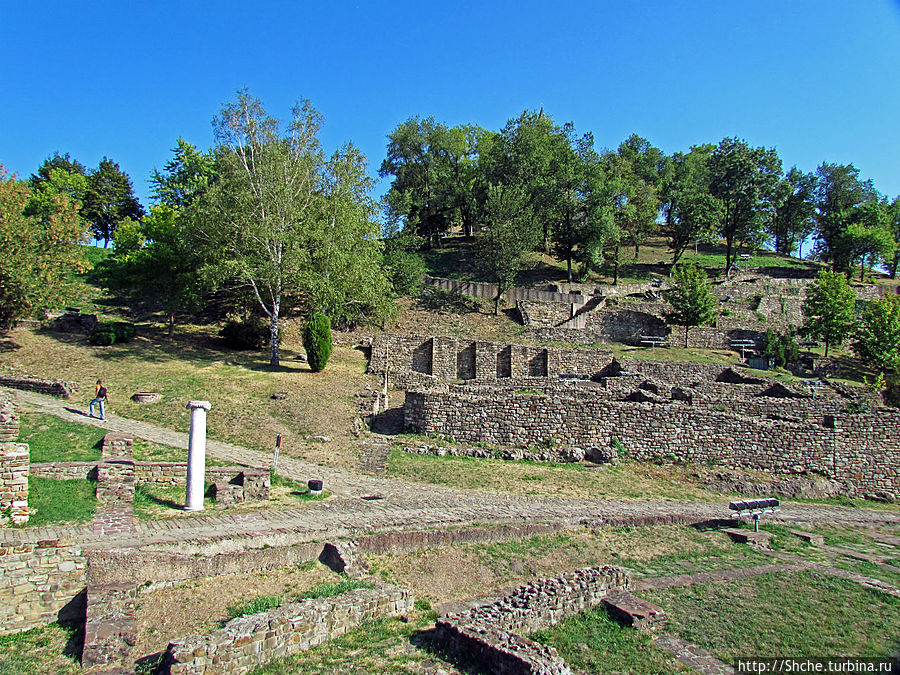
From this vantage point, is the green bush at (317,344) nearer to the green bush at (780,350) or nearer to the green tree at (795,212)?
the green bush at (780,350)

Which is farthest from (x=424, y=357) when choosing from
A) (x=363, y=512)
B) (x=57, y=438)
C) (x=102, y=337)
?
(x=363, y=512)

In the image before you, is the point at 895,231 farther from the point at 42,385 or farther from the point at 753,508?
the point at 42,385

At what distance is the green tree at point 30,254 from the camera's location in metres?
22.7

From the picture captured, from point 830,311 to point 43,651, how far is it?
42.1 meters

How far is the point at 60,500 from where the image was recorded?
33.8 feet

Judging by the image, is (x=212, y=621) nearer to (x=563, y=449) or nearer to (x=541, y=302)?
(x=563, y=449)

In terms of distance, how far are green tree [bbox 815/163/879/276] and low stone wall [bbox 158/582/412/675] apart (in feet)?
215

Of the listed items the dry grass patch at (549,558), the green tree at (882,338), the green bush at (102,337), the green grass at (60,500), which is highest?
the green tree at (882,338)

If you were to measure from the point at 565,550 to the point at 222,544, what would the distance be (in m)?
6.52

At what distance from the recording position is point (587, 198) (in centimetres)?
4728

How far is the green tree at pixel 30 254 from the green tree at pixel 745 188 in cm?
4933

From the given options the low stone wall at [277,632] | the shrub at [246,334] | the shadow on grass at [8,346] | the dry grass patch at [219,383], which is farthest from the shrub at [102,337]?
the low stone wall at [277,632]

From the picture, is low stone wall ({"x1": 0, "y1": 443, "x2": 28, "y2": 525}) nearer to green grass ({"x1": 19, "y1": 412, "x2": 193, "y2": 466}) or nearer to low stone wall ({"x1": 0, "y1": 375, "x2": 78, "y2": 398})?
green grass ({"x1": 19, "y1": 412, "x2": 193, "y2": 466})

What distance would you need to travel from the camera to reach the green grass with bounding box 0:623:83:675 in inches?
254
